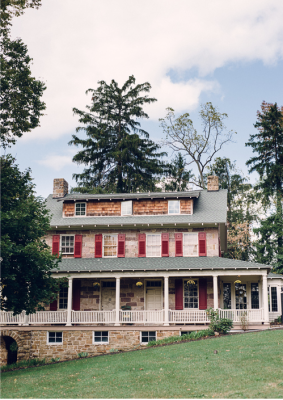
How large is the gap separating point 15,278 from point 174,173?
24831 mm

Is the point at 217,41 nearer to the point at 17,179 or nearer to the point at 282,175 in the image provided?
the point at 17,179

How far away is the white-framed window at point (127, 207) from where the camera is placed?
24.3 m

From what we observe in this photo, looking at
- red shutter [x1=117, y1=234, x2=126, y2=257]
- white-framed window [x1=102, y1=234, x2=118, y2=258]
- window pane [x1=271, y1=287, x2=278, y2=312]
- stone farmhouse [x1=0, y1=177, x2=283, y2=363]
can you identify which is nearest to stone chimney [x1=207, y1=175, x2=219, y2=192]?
stone farmhouse [x1=0, y1=177, x2=283, y2=363]

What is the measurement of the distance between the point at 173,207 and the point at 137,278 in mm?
4433

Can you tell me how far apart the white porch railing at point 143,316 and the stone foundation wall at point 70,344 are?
0.52 m

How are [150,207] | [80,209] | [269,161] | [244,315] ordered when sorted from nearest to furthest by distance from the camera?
[244,315] < [150,207] < [80,209] < [269,161]

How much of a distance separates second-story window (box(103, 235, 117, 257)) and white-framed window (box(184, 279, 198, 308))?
14.0 feet

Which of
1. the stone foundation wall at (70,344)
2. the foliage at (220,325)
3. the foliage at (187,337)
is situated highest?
the foliage at (220,325)

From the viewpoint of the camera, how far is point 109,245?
23766mm

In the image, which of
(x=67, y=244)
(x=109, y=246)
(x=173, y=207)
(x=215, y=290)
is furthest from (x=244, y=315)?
(x=67, y=244)

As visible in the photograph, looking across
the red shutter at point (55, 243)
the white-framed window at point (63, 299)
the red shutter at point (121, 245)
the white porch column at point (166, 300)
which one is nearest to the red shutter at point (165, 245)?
the red shutter at point (121, 245)

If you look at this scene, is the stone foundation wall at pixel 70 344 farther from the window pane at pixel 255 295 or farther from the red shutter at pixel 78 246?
the window pane at pixel 255 295

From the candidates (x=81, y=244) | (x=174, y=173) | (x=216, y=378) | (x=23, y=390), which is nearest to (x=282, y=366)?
(x=216, y=378)

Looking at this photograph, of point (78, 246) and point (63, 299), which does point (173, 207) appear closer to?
point (78, 246)
